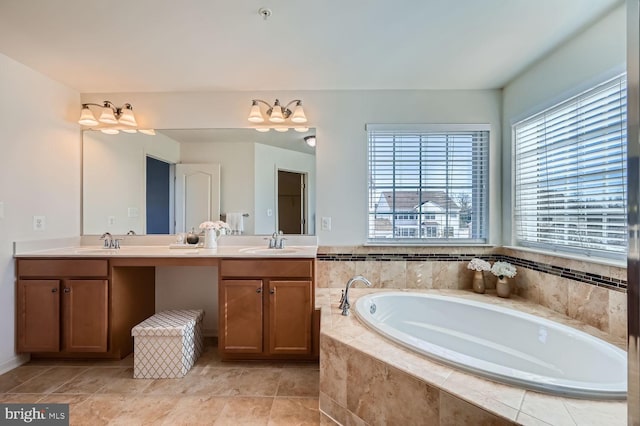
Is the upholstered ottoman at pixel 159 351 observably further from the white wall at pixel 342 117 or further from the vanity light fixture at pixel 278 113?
the vanity light fixture at pixel 278 113

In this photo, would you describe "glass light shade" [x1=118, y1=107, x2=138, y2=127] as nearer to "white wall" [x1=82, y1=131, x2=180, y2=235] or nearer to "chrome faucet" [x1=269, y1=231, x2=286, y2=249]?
"white wall" [x1=82, y1=131, x2=180, y2=235]

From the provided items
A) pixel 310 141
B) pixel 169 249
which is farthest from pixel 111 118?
pixel 310 141

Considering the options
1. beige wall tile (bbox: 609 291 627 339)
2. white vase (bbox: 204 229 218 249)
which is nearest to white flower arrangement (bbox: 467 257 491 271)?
beige wall tile (bbox: 609 291 627 339)

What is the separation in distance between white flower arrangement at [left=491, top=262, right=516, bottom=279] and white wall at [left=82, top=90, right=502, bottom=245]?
1.05 feet

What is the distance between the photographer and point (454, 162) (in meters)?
2.61

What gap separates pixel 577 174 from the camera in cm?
181

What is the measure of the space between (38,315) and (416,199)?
125 inches

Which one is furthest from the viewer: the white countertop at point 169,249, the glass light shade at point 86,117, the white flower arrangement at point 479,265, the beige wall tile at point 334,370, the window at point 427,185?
the window at point 427,185

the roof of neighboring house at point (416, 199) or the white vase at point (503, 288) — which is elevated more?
the roof of neighboring house at point (416, 199)

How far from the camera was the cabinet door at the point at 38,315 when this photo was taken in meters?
2.09

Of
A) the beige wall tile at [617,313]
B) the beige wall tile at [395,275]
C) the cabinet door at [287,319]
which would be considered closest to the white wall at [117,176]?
the cabinet door at [287,319]

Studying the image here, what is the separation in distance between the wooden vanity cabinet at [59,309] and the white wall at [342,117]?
4.09ft

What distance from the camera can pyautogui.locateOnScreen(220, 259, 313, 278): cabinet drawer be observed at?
2.12 meters

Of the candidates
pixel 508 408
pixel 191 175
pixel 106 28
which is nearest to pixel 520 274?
pixel 508 408
